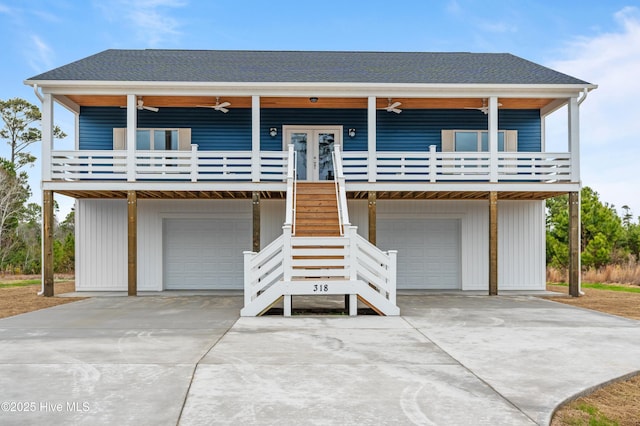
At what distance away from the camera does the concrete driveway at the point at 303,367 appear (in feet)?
15.4

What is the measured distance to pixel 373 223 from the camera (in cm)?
1490

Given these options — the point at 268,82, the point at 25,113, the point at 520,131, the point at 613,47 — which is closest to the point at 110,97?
the point at 268,82

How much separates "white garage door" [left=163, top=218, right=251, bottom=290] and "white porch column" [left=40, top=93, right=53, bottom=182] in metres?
3.97

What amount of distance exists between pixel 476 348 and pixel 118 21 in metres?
27.9

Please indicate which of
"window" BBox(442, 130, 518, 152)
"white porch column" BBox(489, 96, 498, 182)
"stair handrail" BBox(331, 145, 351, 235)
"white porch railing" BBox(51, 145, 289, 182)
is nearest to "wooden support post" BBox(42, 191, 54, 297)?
"white porch railing" BBox(51, 145, 289, 182)

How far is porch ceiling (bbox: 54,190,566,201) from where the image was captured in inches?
621

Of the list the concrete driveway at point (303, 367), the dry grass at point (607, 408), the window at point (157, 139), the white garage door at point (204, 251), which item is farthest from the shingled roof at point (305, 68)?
the dry grass at point (607, 408)

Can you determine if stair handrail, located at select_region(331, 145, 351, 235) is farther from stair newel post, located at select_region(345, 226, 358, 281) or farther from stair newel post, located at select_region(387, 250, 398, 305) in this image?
stair newel post, located at select_region(387, 250, 398, 305)

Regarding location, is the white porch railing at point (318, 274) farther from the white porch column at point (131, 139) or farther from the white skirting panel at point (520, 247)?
the white skirting panel at point (520, 247)

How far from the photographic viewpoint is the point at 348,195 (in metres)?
16.8

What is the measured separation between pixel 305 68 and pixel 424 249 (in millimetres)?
6927

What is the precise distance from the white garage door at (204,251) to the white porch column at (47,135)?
13.0 ft

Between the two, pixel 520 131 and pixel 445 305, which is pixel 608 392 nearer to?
pixel 445 305

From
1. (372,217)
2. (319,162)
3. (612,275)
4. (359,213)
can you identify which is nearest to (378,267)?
(372,217)
